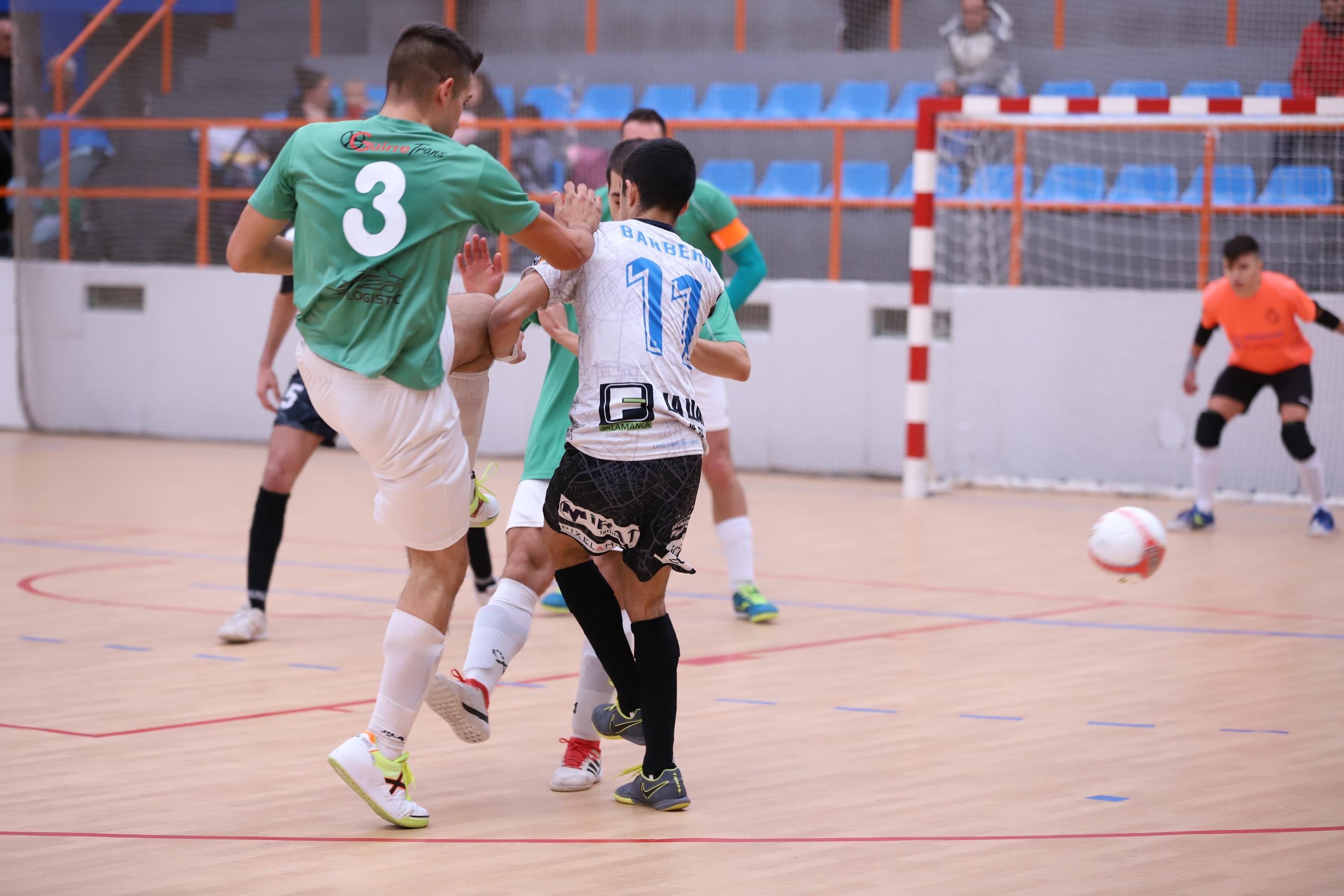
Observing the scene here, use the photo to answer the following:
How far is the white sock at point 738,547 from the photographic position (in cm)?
749

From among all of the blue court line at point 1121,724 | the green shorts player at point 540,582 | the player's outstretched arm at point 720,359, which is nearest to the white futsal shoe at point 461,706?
the green shorts player at point 540,582

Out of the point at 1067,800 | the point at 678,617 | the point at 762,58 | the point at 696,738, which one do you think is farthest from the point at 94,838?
the point at 762,58

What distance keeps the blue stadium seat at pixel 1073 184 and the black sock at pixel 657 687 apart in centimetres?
1098

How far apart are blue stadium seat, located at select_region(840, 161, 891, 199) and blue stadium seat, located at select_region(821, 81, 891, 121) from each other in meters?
0.90

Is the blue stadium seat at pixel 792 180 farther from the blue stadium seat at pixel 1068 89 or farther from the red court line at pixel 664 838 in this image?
the red court line at pixel 664 838

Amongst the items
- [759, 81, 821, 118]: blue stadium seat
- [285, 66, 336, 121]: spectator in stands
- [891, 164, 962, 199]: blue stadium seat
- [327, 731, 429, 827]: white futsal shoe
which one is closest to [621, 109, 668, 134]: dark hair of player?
[327, 731, 429, 827]: white futsal shoe

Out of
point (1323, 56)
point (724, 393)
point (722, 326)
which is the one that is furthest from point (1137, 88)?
point (722, 326)

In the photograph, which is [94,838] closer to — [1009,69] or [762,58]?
[1009,69]

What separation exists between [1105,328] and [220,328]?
8079 millimetres

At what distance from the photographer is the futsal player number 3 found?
400cm

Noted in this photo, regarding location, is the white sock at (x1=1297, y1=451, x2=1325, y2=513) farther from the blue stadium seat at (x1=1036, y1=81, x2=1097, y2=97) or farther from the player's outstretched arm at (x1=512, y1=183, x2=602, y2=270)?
the player's outstretched arm at (x1=512, y1=183, x2=602, y2=270)

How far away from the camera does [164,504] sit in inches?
440

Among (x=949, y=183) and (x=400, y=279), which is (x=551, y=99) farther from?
(x=400, y=279)

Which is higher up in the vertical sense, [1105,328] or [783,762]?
[1105,328]
